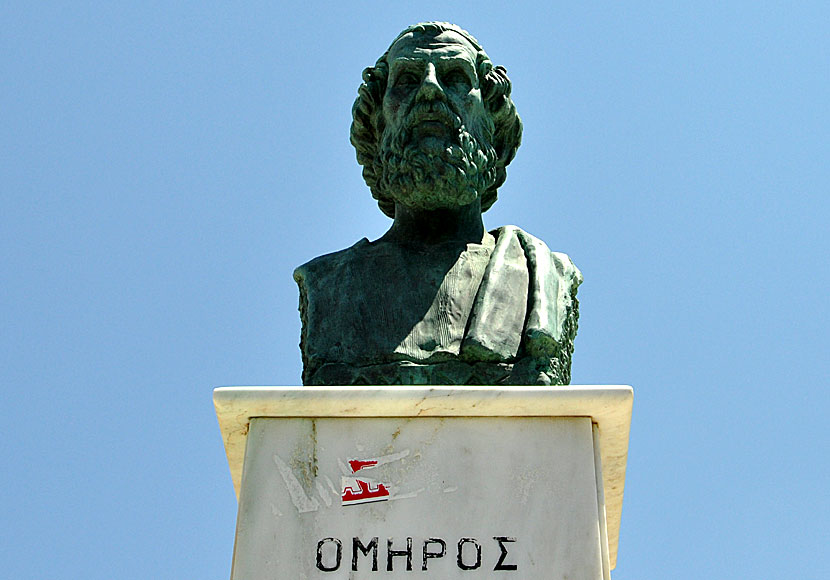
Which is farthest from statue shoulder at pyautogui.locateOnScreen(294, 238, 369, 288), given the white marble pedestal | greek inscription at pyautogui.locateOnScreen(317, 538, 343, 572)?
greek inscription at pyautogui.locateOnScreen(317, 538, 343, 572)

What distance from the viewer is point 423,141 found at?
6.40 m

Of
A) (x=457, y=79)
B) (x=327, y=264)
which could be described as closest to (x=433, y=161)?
(x=457, y=79)

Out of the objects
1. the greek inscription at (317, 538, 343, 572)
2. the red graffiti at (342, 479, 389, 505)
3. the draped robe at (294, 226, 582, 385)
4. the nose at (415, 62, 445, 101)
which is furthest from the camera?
the nose at (415, 62, 445, 101)

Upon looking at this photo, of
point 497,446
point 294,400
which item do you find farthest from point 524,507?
point 294,400

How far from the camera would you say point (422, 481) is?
5.04 meters

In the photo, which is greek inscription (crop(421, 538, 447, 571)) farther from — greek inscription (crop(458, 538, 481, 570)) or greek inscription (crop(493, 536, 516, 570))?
greek inscription (crop(493, 536, 516, 570))

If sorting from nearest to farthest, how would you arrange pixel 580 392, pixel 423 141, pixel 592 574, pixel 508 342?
1. pixel 592 574
2. pixel 580 392
3. pixel 508 342
4. pixel 423 141

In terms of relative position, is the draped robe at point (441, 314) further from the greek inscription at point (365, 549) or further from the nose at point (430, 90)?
the greek inscription at point (365, 549)

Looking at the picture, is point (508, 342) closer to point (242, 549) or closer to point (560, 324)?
point (560, 324)

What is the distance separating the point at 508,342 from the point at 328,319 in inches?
34.6

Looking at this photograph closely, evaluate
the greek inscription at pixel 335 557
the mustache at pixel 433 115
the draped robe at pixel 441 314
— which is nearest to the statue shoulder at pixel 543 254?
the draped robe at pixel 441 314

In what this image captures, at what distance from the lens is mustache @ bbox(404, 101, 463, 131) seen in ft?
21.0

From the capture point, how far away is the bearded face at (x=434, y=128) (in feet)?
21.0

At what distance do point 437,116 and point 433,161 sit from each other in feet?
0.73
